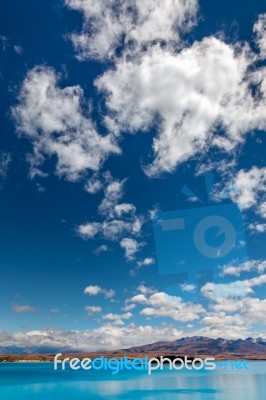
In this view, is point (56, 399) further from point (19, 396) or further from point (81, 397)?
point (19, 396)

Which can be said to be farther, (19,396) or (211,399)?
(19,396)

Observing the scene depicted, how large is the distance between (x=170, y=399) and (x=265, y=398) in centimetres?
1761

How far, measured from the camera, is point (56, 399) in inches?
2491

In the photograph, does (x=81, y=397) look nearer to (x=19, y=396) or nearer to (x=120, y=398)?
(x=120, y=398)

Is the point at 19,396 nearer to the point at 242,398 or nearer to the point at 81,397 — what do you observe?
the point at 81,397

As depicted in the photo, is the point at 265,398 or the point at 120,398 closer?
the point at 265,398

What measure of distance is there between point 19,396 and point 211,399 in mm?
41407

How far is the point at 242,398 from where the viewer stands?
59188 mm

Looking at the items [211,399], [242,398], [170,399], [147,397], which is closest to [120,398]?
[147,397]

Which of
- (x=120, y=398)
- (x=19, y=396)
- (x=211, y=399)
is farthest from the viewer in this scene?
(x=19, y=396)

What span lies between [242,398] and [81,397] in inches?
1265

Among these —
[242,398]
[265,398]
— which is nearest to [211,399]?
[242,398]

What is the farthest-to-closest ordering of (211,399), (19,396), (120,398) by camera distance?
(19,396) < (120,398) < (211,399)

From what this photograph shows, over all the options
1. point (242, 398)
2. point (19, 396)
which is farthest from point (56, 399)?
point (242, 398)
